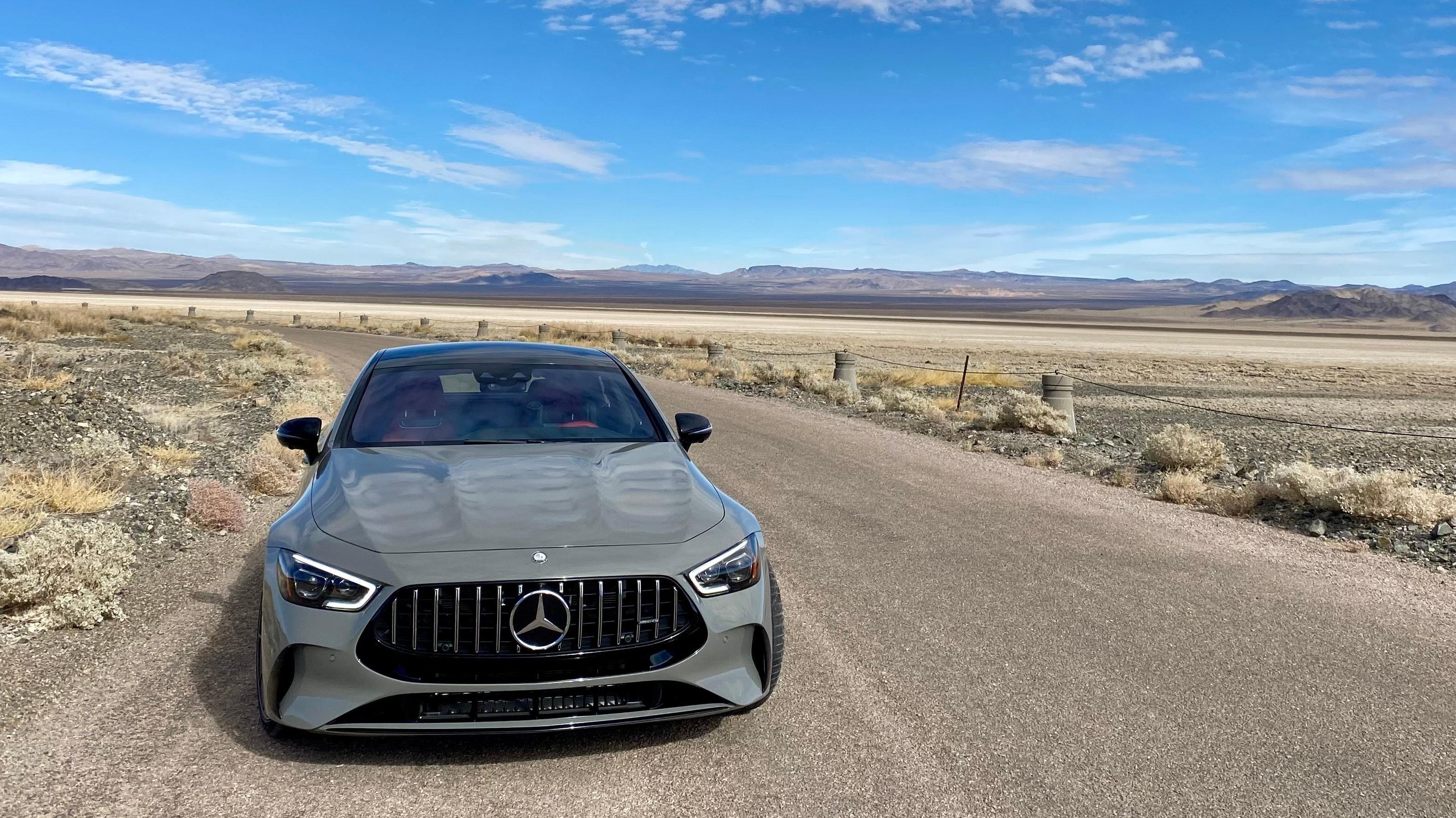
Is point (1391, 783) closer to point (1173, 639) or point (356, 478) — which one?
point (1173, 639)

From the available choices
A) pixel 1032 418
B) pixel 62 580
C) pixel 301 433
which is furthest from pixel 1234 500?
pixel 62 580

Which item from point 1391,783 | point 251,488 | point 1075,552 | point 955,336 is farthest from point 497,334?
point 1391,783

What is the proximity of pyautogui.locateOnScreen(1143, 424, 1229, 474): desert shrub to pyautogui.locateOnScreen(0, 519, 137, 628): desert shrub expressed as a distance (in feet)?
33.5

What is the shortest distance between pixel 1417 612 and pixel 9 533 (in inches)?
335

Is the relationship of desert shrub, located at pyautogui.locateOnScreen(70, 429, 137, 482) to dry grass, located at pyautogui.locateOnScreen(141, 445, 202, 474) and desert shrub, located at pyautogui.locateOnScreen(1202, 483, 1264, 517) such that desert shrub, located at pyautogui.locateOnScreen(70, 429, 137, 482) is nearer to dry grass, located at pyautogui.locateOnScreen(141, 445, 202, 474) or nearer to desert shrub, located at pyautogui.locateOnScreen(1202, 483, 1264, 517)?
dry grass, located at pyautogui.locateOnScreen(141, 445, 202, 474)

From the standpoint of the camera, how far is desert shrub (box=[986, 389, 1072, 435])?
51.1ft

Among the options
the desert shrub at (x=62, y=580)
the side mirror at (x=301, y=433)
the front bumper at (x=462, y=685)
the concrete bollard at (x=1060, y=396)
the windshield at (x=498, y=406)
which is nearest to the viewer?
the front bumper at (x=462, y=685)

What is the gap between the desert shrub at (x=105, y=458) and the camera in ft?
29.8

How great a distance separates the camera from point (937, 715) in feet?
14.1

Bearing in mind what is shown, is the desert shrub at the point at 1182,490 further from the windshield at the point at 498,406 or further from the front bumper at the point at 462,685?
the front bumper at the point at 462,685

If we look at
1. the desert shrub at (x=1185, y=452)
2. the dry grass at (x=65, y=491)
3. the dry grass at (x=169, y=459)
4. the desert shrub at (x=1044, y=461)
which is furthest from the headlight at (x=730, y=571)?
the desert shrub at (x=1185, y=452)

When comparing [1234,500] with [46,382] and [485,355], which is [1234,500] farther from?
[46,382]

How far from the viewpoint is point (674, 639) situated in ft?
12.1

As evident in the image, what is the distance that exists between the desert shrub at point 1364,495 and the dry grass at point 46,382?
50.4 ft
